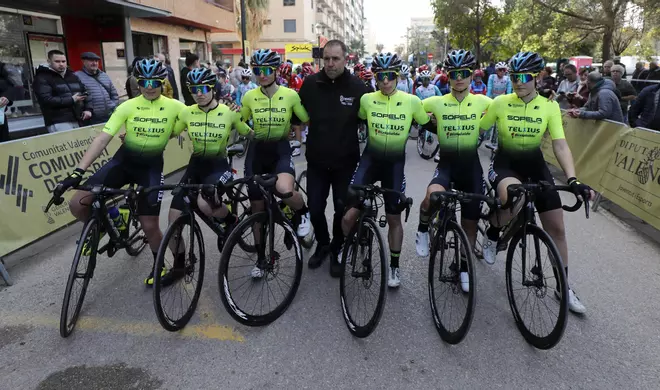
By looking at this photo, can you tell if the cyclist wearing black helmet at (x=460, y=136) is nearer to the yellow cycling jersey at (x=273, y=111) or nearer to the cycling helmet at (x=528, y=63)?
the cycling helmet at (x=528, y=63)

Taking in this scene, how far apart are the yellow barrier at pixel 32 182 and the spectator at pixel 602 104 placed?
7791mm

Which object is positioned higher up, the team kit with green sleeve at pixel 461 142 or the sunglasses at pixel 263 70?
the sunglasses at pixel 263 70

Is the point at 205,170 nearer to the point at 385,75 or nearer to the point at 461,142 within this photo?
the point at 385,75

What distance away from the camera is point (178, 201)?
12.8 feet

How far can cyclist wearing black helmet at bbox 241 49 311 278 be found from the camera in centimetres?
423

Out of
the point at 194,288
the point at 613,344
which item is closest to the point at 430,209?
the point at 613,344

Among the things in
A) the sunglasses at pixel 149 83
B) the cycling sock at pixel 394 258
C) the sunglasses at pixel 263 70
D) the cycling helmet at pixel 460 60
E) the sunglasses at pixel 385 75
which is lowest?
the cycling sock at pixel 394 258

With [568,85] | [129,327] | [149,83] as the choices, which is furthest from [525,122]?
[568,85]

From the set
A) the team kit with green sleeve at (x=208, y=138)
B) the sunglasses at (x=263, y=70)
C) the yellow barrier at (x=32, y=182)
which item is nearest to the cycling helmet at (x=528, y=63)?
the sunglasses at (x=263, y=70)

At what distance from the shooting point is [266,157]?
4512 millimetres

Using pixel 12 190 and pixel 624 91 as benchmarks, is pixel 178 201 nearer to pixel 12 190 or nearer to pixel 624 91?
pixel 12 190

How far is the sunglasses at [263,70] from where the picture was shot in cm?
421

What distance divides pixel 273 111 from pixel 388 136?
118 cm

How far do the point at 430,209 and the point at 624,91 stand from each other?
867 cm
